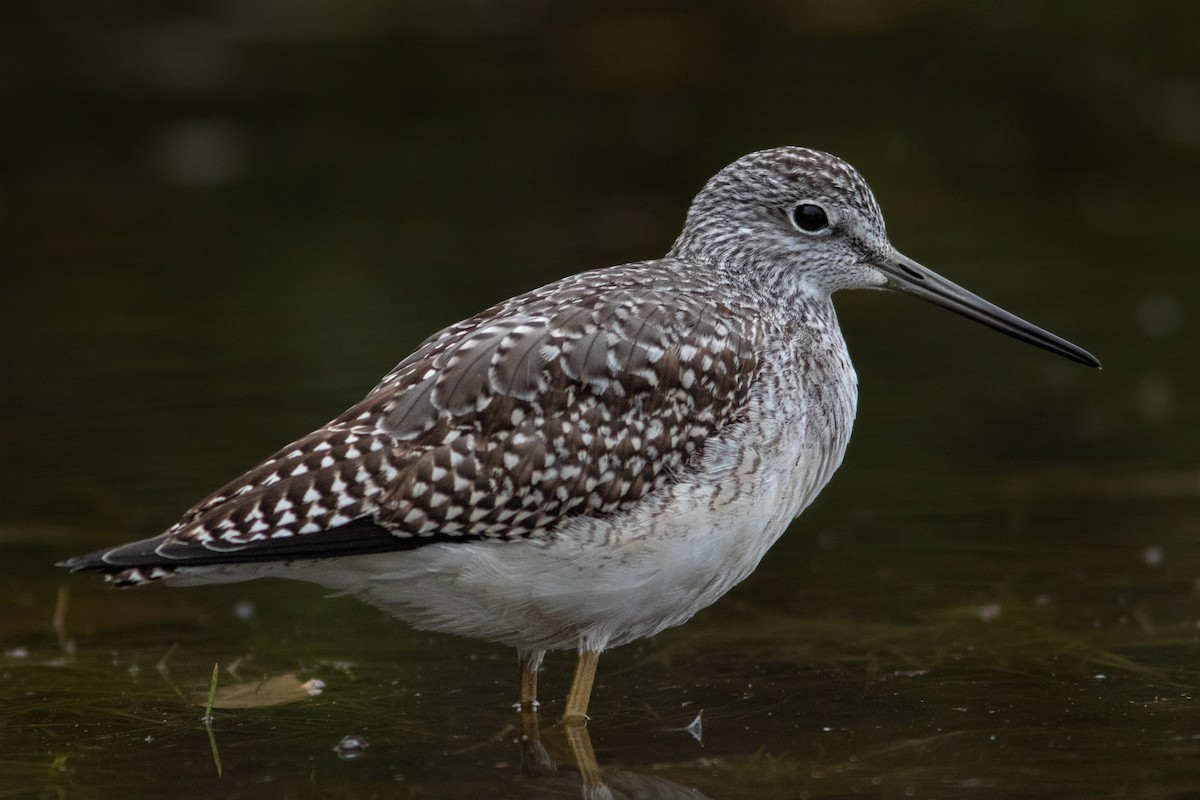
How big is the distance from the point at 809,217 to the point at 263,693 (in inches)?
125

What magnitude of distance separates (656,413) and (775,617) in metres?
1.97

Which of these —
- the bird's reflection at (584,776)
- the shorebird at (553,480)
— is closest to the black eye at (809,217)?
the shorebird at (553,480)

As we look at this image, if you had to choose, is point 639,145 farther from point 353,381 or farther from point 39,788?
point 39,788

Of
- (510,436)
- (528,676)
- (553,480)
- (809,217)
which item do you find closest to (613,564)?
(553,480)

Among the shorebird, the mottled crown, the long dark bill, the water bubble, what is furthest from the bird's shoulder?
the long dark bill

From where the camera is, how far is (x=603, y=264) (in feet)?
45.9

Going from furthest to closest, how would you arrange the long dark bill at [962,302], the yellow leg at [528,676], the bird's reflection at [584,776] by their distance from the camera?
1. the long dark bill at [962,302]
2. the yellow leg at [528,676]
3. the bird's reflection at [584,776]

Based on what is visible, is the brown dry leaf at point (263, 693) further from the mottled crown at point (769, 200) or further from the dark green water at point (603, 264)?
the mottled crown at point (769, 200)

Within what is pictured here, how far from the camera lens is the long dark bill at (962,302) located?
797cm

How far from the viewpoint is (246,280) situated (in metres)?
14.6

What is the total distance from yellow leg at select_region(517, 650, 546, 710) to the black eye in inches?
86.6

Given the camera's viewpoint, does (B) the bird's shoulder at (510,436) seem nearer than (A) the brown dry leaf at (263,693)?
Yes

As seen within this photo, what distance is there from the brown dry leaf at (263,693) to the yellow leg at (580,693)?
1.18m

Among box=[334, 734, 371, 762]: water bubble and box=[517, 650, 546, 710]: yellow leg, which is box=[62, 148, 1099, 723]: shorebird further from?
box=[334, 734, 371, 762]: water bubble
